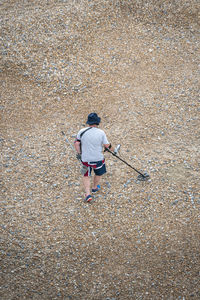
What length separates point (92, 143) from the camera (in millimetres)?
5250

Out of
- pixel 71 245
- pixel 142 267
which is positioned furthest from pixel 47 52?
pixel 142 267

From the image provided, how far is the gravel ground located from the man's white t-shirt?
4.09ft

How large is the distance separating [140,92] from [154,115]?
1.25 meters

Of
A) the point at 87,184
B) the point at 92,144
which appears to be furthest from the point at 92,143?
the point at 87,184

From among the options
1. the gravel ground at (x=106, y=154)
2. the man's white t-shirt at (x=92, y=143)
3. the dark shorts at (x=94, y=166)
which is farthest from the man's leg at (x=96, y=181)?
the man's white t-shirt at (x=92, y=143)

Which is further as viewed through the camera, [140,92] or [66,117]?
[140,92]

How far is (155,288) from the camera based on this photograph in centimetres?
459

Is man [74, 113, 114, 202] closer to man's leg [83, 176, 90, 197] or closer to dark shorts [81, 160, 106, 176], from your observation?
dark shorts [81, 160, 106, 176]

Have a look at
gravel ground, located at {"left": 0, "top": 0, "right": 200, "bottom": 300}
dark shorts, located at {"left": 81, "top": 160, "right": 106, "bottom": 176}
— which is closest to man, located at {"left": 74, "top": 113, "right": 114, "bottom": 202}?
dark shorts, located at {"left": 81, "top": 160, "right": 106, "bottom": 176}

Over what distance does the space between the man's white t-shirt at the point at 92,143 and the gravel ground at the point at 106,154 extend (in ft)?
4.09

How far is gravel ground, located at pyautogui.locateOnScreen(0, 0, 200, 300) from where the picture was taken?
4.80m

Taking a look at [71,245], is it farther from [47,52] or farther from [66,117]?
[47,52]

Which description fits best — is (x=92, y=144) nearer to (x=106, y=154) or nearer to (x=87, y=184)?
(x=87, y=184)

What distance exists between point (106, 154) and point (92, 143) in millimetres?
2090
